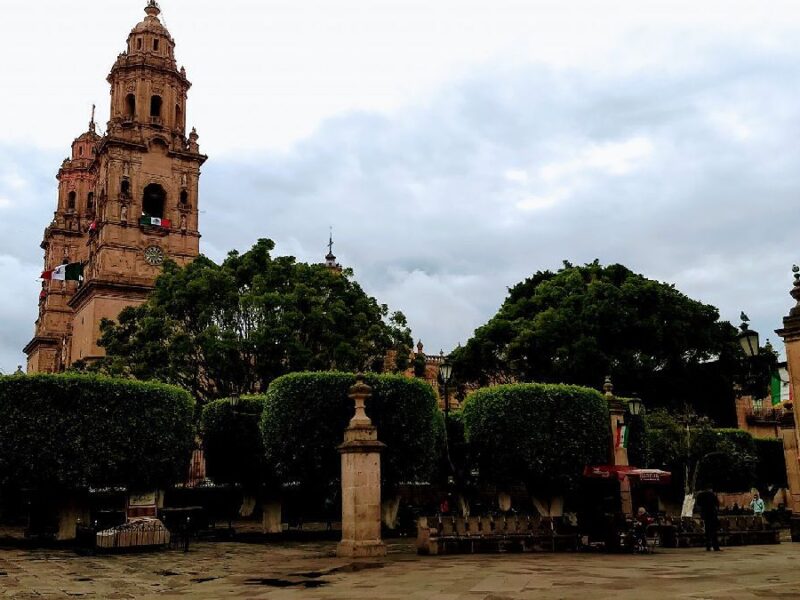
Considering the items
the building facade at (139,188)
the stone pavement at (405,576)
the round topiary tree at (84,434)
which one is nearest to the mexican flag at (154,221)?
the building facade at (139,188)

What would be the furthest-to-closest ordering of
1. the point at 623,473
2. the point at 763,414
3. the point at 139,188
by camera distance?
the point at 139,188 → the point at 763,414 → the point at 623,473

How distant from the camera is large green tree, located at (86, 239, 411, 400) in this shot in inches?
1375

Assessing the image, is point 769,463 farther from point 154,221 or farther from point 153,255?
point 154,221

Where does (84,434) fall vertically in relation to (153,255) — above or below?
below

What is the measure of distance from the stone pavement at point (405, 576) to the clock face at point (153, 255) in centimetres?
3504

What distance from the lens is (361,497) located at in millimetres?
18719

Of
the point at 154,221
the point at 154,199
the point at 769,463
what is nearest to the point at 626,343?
the point at 769,463

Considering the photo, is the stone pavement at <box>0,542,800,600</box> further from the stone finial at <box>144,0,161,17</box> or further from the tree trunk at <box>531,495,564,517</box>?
the stone finial at <box>144,0,161,17</box>

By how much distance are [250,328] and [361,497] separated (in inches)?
742

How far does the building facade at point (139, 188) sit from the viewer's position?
5262 cm

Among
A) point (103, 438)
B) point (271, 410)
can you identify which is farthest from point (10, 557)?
point (271, 410)

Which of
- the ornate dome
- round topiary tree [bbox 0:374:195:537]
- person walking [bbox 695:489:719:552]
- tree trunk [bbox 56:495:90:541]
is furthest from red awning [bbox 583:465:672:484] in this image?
the ornate dome

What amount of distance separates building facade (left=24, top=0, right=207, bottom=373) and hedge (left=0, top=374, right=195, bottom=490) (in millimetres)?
28370

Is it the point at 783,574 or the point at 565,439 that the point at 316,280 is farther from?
the point at 783,574
